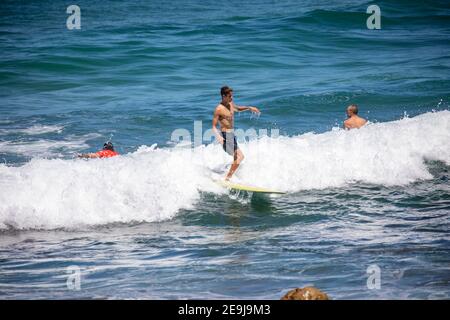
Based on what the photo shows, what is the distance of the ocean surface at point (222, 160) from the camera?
8.03 meters

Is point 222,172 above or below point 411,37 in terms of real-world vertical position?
below

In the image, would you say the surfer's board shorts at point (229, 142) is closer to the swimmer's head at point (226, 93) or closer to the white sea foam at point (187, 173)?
the swimmer's head at point (226, 93)

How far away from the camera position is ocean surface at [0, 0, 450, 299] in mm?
8031

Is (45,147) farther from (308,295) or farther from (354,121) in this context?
(308,295)

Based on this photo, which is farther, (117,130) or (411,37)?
(411,37)

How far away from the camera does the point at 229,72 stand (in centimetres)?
2262

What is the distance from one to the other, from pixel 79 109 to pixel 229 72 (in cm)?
611

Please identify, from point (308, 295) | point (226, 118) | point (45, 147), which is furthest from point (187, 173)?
point (308, 295)

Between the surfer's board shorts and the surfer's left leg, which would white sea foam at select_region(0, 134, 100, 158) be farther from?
the surfer's board shorts

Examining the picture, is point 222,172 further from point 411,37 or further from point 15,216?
point 411,37

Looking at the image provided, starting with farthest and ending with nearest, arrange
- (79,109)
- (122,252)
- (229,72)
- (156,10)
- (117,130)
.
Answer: (156,10)
(229,72)
(79,109)
(117,130)
(122,252)

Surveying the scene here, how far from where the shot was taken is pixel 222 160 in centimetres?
1377

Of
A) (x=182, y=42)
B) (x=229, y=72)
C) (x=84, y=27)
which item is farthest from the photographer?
(x=84, y=27)

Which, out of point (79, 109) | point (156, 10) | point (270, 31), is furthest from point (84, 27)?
point (79, 109)
